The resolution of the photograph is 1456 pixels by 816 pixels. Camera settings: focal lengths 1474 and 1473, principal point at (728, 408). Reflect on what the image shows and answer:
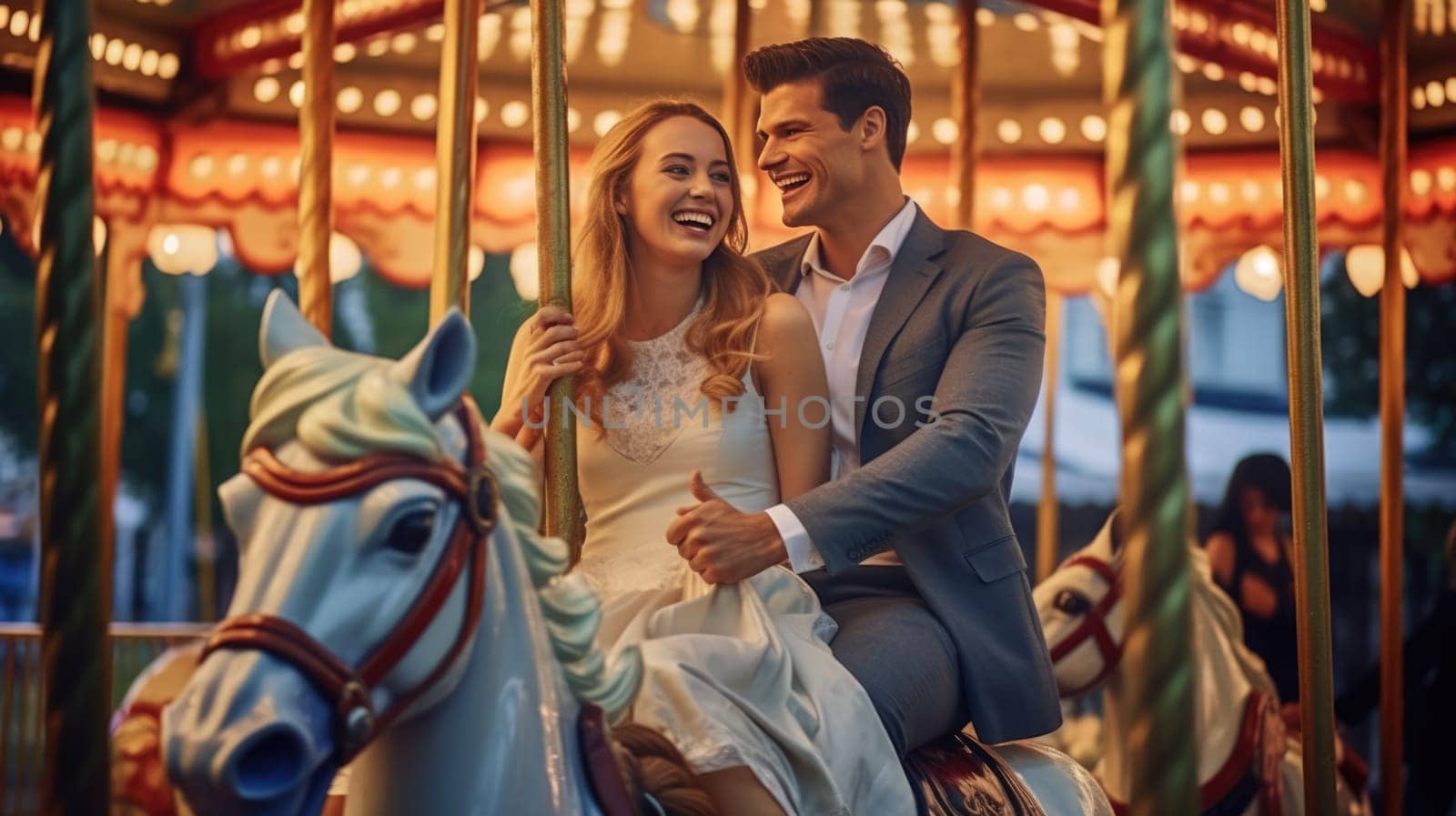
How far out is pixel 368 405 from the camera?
1510 millimetres

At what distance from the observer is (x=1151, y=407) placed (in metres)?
1.34

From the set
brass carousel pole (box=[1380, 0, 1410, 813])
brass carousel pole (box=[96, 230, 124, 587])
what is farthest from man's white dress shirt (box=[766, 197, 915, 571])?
brass carousel pole (box=[96, 230, 124, 587])

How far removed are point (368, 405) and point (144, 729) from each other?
323 cm

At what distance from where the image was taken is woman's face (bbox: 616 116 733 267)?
2486 mm

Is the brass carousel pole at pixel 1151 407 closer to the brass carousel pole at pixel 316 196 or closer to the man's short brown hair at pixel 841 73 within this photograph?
the man's short brown hair at pixel 841 73

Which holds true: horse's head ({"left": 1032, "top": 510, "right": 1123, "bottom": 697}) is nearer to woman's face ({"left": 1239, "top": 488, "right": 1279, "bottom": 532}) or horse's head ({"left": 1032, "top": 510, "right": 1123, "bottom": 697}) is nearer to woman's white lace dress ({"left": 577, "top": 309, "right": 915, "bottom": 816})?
woman's face ({"left": 1239, "top": 488, "right": 1279, "bottom": 532})

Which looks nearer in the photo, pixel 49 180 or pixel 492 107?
pixel 49 180

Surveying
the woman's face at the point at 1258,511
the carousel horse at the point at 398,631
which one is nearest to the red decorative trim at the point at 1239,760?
the woman's face at the point at 1258,511

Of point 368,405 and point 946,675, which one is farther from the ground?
point 368,405

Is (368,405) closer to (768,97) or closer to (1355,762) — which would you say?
(768,97)


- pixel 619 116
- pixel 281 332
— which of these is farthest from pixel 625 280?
pixel 619 116

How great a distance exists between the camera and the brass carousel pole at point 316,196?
3.13 m

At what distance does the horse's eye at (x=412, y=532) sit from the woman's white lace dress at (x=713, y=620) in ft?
1.51

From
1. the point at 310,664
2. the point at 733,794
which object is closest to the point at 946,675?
the point at 733,794
